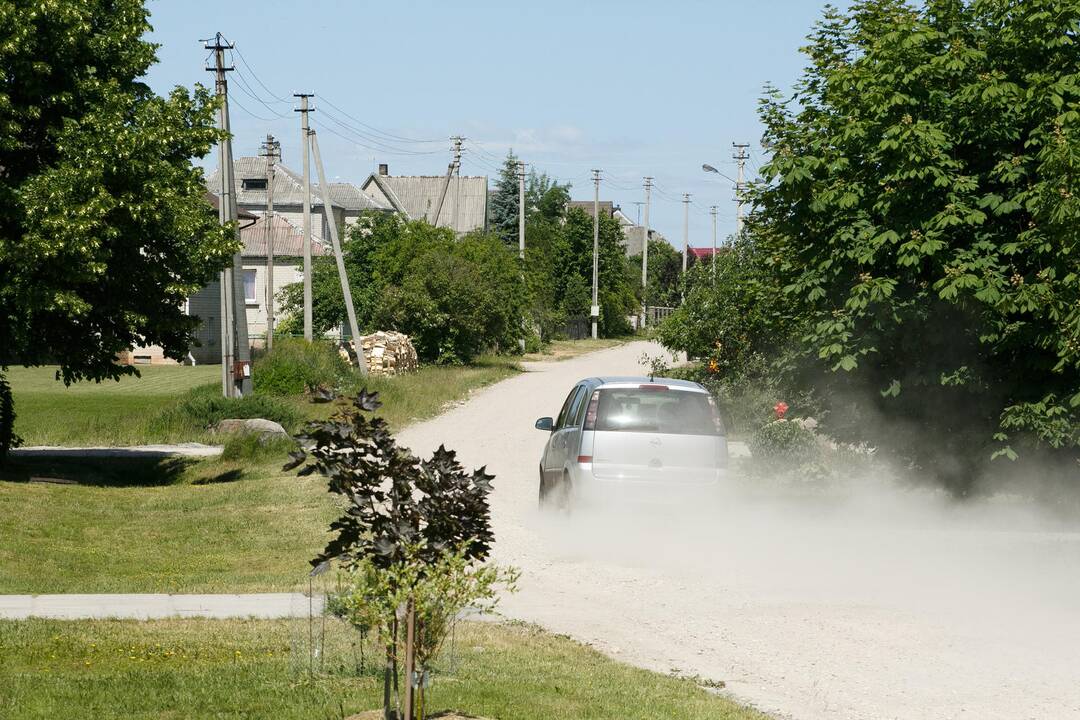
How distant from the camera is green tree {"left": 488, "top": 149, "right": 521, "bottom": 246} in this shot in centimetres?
10959

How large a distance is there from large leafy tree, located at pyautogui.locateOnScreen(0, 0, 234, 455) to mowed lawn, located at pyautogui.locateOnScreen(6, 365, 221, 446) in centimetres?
718

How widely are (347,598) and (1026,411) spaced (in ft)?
32.7

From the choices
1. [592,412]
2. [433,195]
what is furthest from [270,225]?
[433,195]

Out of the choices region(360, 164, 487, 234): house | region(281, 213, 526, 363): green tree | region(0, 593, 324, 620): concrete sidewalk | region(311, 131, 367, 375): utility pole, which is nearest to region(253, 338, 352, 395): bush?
region(311, 131, 367, 375): utility pole

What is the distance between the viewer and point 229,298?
30156 millimetres

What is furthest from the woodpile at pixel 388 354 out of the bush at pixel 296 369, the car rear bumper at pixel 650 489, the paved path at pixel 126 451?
the car rear bumper at pixel 650 489

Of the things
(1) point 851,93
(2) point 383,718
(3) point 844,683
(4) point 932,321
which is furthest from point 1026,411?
(2) point 383,718

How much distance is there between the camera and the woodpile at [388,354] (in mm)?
46375

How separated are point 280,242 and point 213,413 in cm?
4472

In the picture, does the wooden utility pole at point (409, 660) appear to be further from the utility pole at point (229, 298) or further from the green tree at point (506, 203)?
the green tree at point (506, 203)

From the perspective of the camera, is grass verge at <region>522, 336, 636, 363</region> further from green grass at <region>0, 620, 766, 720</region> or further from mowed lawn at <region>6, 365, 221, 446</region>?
green grass at <region>0, 620, 766, 720</region>

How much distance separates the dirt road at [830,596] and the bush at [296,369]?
1948cm

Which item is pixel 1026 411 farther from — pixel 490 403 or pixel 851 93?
pixel 490 403

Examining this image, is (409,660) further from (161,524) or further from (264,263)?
(264,263)
